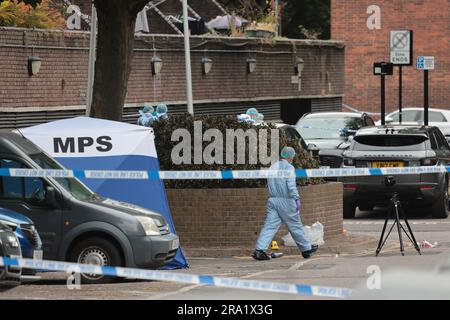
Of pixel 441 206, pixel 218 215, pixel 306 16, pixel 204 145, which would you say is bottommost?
pixel 441 206

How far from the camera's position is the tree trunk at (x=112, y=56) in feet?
63.7

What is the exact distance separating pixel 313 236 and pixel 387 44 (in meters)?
32.4

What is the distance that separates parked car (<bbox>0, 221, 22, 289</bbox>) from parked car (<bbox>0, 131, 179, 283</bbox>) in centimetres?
164

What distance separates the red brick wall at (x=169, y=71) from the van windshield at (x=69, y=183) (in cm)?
1003

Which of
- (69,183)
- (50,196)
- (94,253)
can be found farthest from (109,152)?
(94,253)

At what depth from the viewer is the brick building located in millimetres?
26062

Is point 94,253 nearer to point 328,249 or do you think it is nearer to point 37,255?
point 37,255

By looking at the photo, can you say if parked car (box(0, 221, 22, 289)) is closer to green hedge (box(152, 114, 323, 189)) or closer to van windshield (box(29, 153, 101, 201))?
van windshield (box(29, 153, 101, 201))

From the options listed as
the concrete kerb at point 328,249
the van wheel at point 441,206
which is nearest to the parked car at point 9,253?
the concrete kerb at point 328,249

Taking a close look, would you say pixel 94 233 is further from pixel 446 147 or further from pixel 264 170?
pixel 446 147

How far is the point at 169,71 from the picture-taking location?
32.6 metres

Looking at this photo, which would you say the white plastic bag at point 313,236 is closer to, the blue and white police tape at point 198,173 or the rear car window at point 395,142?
the blue and white police tape at point 198,173

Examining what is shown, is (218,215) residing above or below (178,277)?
below

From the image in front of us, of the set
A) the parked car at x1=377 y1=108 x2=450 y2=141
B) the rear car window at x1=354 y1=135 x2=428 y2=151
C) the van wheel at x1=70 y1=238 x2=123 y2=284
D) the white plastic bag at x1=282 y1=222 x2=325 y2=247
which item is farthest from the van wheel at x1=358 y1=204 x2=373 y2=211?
the parked car at x1=377 y1=108 x2=450 y2=141
